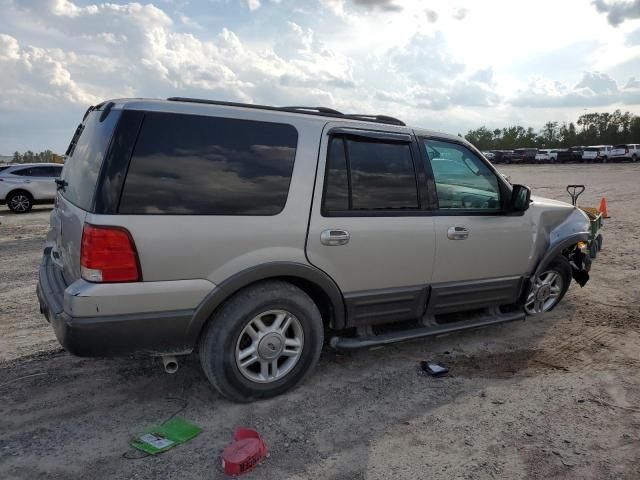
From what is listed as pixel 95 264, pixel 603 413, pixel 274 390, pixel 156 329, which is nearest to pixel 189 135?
pixel 95 264

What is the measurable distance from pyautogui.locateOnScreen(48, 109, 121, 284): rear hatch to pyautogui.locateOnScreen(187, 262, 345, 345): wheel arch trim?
76 cm

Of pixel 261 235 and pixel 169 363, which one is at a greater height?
pixel 261 235

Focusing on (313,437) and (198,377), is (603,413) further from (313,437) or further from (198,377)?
(198,377)

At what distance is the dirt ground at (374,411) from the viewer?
2764mm

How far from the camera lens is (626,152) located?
4597 cm

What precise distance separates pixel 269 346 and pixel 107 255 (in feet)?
3.95

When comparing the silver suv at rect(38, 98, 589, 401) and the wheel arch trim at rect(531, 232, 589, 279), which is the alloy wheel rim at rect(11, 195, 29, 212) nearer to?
the silver suv at rect(38, 98, 589, 401)

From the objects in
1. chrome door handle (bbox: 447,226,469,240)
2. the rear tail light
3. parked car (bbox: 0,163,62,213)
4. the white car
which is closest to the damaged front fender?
chrome door handle (bbox: 447,226,469,240)

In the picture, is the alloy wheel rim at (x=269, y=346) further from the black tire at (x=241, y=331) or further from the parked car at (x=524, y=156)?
the parked car at (x=524, y=156)

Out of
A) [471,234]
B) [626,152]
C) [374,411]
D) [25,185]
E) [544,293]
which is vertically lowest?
[374,411]

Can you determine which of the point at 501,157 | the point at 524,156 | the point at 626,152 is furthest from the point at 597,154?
the point at 501,157

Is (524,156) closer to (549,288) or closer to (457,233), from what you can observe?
(549,288)

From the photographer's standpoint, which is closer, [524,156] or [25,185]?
[25,185]

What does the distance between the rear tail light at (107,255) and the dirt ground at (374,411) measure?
1.01 metres
